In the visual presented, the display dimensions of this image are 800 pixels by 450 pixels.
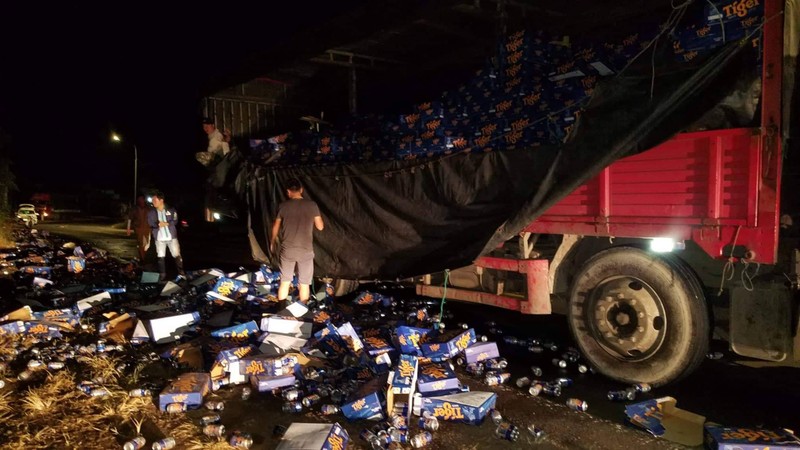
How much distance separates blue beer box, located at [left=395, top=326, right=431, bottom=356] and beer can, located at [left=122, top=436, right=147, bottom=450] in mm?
2390

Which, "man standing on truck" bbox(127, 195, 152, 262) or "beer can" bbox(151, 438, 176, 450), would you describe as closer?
"beer can" bbox(151, 438, 176, 450)

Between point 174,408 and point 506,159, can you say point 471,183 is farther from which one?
point 174,408

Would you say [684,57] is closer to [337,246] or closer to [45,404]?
[337,246]

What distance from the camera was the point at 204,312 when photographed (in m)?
6.77

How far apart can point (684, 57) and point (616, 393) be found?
275 cm

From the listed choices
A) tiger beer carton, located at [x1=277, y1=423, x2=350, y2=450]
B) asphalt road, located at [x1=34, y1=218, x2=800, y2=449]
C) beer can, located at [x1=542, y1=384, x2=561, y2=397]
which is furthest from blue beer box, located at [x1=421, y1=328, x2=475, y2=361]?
tiger beer carton, located at [x1=277, y1=423, x2=350, y2=450]

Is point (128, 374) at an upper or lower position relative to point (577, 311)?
lower

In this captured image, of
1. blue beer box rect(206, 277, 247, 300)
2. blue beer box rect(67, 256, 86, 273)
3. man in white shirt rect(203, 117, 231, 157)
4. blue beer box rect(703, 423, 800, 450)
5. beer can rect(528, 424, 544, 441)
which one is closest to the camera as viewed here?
blue beer box rect(703, 423, 800, 450)

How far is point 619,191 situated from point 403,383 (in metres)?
2.49

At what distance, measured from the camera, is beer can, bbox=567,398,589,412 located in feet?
13.3

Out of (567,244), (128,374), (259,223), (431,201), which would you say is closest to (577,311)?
(567,244)

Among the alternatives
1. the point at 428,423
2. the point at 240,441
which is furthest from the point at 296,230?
the point at 428,423

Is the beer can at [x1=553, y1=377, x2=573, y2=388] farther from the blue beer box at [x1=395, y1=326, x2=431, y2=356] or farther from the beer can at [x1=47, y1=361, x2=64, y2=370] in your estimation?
the beer can at [x1=47, y1=361, x2=64, y2=370]

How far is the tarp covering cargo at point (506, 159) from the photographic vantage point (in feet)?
12.8
